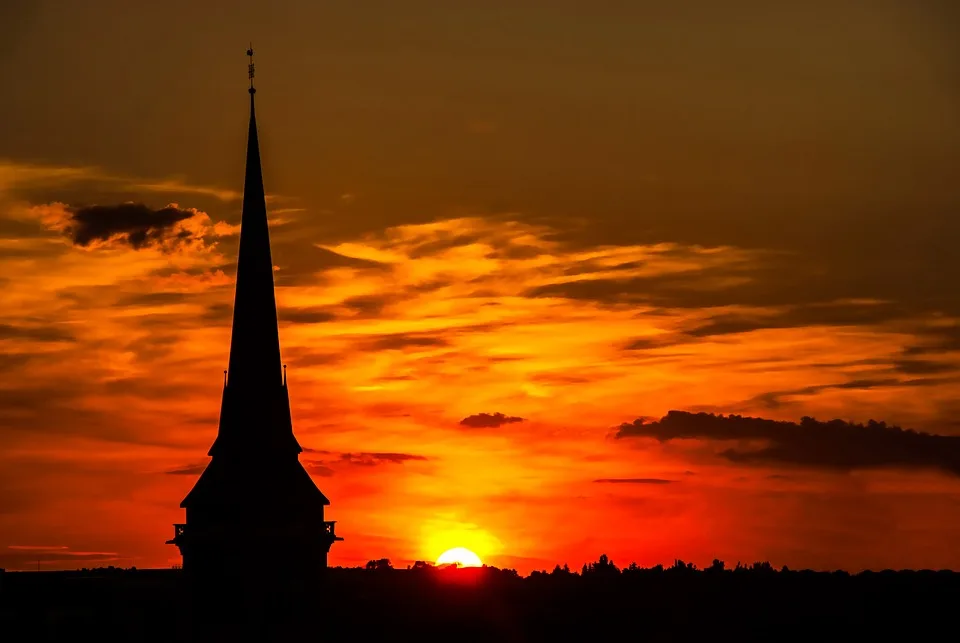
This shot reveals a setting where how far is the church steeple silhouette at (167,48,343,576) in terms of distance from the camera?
69.6 metres

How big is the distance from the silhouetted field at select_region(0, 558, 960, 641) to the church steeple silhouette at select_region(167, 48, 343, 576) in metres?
1.57

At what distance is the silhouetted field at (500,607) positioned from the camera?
233 ft

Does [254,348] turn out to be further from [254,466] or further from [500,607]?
[500,607]

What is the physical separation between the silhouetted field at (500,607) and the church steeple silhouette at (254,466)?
1572 mm

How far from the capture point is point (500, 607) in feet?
281

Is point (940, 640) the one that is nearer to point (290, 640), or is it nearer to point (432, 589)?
point (432, 589)

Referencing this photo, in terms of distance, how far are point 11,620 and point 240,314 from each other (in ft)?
59.3

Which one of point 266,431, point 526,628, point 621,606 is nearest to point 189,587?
point 266,431

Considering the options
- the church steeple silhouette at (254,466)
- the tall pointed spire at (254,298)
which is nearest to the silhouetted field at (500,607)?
the church steeple silhouette at (254,466)

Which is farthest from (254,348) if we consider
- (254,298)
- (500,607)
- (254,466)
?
(500,607)

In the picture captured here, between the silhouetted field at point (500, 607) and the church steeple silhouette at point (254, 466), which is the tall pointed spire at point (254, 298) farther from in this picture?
the silhouetted field at point (500, 607)

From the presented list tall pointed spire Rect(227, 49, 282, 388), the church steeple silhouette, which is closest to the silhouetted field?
the church steeple silhouette

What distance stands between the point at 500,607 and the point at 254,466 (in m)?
19.6

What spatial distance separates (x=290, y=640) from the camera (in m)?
69.4
